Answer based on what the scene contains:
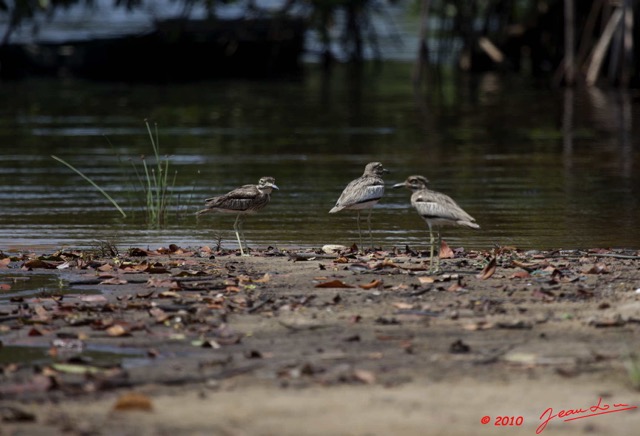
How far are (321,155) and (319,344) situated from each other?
Answer: 40.6ft

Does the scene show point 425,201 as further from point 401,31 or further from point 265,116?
point 401,31

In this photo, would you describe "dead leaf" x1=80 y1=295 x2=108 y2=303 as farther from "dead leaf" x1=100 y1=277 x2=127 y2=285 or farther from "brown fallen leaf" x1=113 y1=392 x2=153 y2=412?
"brown fallen leaf" x1=113 y1=392 x2=153 y2=412

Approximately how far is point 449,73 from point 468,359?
3122 cm

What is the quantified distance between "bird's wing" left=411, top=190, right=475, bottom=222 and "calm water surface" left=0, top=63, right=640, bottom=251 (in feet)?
7.51

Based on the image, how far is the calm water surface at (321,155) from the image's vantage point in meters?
12.6

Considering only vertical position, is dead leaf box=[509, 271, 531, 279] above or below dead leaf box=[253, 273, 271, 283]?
above

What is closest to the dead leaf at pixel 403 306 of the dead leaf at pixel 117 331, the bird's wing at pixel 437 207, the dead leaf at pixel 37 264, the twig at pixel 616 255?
the bird's wing at pixel 437 207

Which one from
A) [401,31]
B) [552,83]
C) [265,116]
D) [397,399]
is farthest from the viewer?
[401,31]

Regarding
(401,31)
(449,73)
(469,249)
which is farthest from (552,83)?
(469,249)

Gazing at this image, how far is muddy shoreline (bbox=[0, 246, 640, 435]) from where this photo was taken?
561 cm

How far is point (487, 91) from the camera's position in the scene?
3073 centimetres

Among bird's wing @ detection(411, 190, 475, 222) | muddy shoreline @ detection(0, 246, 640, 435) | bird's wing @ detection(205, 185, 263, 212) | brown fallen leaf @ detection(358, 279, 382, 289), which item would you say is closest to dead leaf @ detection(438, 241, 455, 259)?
muddy shoreline @ detection(0, 246, 640, 435)

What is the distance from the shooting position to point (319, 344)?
695 cm

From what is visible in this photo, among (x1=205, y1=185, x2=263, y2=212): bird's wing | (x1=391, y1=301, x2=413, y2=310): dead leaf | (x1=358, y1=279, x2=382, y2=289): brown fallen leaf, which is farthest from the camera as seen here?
(x1=205, y1=185, x2=263, y2=212): bird's wing
